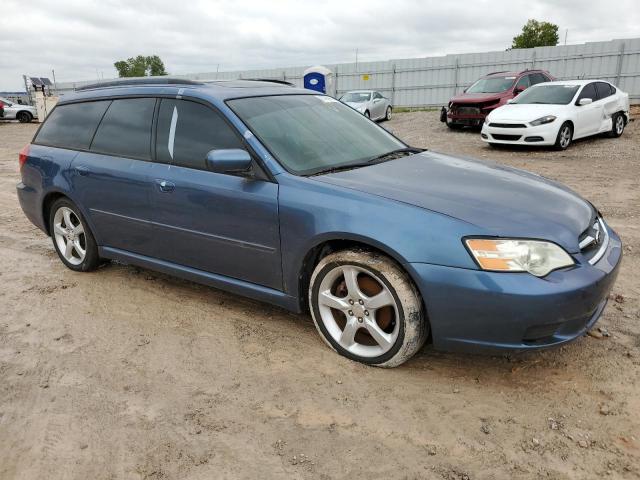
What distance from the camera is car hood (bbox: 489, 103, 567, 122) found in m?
11.1

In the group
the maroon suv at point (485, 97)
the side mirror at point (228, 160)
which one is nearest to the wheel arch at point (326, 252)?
the side mirror at point (228, 160)

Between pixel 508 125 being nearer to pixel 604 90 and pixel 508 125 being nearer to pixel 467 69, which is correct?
pixel 604 90

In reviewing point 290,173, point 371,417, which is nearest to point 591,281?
point 371,417

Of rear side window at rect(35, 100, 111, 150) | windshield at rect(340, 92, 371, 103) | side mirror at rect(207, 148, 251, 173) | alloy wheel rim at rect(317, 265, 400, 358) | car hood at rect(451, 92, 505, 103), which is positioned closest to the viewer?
alloy wheel rim at rect(317, 265, 400, 358)

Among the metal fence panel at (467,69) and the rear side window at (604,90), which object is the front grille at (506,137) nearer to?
the rear side window at (604,90)

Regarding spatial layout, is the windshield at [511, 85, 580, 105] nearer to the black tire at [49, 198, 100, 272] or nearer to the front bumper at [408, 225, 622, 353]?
the front bumper at [408, 225, 622, 353]

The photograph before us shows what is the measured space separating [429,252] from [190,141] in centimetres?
193

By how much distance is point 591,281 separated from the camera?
2.66 metres

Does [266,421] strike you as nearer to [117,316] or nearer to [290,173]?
[290,173]

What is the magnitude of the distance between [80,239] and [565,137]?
33.7ft

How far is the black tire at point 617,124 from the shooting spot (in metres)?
12.8

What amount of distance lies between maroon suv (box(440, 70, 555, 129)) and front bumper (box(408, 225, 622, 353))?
12.5m

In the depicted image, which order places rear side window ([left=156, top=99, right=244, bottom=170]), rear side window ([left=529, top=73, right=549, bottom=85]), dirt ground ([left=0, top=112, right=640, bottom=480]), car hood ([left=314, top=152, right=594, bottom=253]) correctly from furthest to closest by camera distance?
rear side window ([left=529, top=73, right=549, bottom=85]) → rear side window ([left=156, top=99, right=244, bottom=170]) → car hood ([left=314, top=152, right=594, bottom=253]) → dirt ground ([left=0, top=112, right=640, bottom=480])

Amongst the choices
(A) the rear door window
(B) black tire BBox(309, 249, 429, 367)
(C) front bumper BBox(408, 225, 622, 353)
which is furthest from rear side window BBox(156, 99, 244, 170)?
(A) the rear door window
